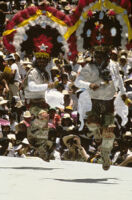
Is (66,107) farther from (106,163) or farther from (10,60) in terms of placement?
(106,163)

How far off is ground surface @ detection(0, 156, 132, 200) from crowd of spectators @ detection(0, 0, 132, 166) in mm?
755

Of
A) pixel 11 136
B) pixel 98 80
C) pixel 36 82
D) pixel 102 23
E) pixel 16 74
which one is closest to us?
pixel 98 80

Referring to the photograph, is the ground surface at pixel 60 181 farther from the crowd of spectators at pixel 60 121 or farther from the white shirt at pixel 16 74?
the white shirt at pixel 16 74

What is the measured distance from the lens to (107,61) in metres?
10.6

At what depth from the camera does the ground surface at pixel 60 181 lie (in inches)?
307

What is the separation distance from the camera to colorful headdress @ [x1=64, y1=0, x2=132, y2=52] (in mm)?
11156

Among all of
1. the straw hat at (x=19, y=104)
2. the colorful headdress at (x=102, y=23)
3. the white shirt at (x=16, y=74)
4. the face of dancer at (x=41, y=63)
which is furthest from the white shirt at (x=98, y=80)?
the white shirt at (x=16, y=74)

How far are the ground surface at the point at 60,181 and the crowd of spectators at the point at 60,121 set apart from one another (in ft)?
2.48

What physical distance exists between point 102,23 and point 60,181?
9.17 feet

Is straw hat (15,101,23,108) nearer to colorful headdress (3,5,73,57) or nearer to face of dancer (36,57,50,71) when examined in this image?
colorful headdress (3,5,73,57)

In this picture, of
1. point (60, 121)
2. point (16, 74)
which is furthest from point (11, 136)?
point (16, 74)

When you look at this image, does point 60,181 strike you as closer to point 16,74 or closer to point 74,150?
point 74,150

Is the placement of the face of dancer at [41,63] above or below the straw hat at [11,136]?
above

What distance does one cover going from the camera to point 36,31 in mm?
12719
